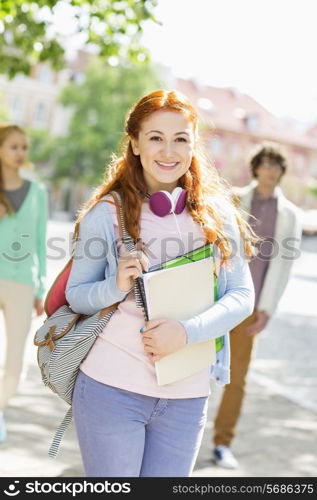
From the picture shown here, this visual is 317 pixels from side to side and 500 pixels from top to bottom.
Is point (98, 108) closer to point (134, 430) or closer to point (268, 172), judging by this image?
point (268, 172)

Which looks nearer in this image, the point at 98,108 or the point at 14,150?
the point at 14,150

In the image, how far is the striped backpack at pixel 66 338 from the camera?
2.73 metres

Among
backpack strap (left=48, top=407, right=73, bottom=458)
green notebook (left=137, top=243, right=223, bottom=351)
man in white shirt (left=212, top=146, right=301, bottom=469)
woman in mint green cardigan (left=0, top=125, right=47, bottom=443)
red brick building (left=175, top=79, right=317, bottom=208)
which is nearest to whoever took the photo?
green notebook (left=137, top=243, right=223, bottom=351)

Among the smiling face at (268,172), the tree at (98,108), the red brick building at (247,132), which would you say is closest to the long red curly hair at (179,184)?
the smiling face at (268,172)

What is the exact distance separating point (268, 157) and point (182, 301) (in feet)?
10.3

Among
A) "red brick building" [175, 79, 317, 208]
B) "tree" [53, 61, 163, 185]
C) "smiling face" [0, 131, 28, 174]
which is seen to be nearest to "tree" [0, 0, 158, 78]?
"smiling face" [0, 131, 28, 174]

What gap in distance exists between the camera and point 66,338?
2.78m

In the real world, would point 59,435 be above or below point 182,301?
below

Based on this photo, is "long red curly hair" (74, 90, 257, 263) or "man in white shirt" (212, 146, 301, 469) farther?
"man in white shirt" (212, 146, 301, 469)

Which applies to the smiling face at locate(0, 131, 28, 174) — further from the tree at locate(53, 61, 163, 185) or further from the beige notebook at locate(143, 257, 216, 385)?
the tree at locate(53, 61, 163, 185)

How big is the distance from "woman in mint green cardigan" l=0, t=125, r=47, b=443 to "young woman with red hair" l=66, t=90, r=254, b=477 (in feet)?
8.53

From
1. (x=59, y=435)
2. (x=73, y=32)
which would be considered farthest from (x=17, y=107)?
(x=59, y=435)

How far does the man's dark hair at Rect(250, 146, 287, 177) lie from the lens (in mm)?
5684

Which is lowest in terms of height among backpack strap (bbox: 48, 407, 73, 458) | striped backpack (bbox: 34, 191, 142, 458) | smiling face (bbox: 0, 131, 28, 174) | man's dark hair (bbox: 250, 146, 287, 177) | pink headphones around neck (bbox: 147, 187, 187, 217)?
backpack strap (bbox: 48, 407, 73, 458)
